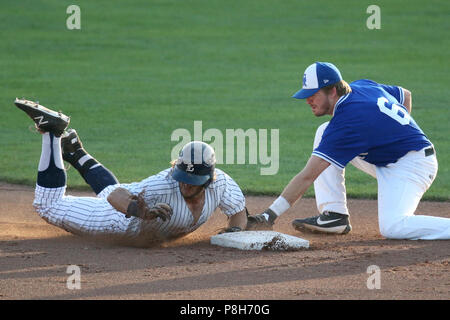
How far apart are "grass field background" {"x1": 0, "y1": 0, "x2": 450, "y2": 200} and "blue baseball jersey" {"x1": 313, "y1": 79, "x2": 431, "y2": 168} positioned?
2213 millimetres

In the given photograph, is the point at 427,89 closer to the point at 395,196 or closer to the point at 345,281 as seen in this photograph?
the point at 395,196

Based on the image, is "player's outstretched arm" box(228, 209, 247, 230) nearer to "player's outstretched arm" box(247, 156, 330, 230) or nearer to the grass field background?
"player's outstretched arm" box(247, 156, 330, 230)

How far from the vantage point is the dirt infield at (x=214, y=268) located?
4.89 m

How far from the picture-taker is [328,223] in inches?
263

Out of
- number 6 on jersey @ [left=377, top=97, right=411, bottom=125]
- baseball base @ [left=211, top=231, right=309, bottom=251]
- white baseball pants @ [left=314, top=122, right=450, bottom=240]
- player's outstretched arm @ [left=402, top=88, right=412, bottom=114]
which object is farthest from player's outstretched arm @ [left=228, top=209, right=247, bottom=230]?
player's outstretched arm @ [left=402, top=88, right=412, bottom=114]

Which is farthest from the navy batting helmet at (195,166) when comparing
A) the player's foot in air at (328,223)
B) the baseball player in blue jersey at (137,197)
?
the player's foot in air at (328,223)

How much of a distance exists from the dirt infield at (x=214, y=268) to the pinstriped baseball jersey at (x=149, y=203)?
0.14 metres

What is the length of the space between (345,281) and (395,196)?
4.61ft

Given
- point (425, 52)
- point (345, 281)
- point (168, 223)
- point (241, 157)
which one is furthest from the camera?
point (425, 52)

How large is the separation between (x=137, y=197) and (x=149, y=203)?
107 mm

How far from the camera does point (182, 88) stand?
15.9 metres

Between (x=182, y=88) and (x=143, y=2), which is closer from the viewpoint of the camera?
(x=182, y=88)

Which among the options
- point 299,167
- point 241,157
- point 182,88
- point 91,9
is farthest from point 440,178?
point 91,9

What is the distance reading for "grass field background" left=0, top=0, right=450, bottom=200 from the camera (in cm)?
1085
